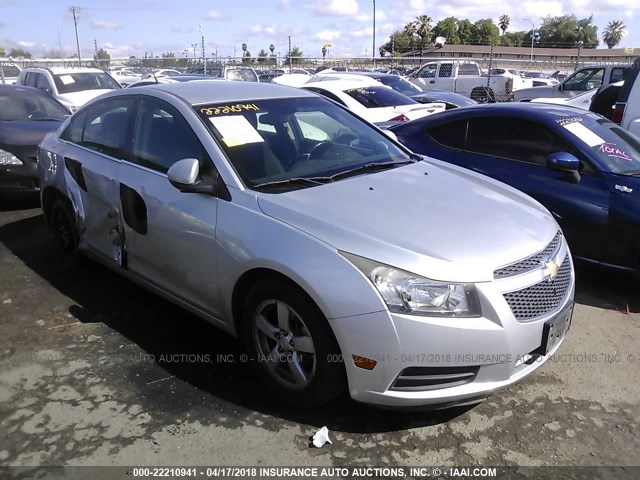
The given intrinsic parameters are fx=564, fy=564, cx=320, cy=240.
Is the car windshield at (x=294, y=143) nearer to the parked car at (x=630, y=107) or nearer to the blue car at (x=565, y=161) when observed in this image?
the blue car at (x=565, y=161)

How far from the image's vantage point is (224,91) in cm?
392

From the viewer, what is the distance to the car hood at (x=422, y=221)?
2604mm

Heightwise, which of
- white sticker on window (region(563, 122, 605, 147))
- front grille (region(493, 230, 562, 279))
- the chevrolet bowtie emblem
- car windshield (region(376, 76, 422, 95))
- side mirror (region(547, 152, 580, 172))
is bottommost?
the chevrolet bowtie emblem

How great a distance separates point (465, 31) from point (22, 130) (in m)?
103

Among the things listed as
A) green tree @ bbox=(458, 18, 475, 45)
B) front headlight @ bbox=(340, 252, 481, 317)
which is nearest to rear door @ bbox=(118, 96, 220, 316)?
front headlight @ bbox=(340, 252, 481, 317)

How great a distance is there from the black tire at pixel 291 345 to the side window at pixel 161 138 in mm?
1027

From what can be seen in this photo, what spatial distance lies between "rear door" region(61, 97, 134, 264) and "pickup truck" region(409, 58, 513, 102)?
1735 centimetres

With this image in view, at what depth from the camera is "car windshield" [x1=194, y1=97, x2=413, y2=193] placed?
131 inches

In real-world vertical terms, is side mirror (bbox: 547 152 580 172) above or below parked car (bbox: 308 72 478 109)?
below

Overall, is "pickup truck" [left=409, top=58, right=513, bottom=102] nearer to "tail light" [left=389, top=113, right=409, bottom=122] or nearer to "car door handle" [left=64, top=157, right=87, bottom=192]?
"tail light" [left=389, top=113, right=409, bottom=122]

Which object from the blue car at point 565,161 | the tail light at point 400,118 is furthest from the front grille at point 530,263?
the tail light at point 400,118

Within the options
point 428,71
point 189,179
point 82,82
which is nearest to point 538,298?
point 189,179

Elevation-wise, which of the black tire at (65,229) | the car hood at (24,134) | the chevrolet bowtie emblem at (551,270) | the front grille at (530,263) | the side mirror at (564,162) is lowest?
the black tire at (65,229)

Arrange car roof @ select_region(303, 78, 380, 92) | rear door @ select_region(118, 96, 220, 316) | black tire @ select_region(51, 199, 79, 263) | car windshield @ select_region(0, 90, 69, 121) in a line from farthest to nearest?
car roof @ select_region(303, 78, 380, 92), car windshield @ select_region(0, 90, 69, 121), black tire @ select_region(51, 199, 79, 263), rear door @ select_region(118, 96, 220, 316)
